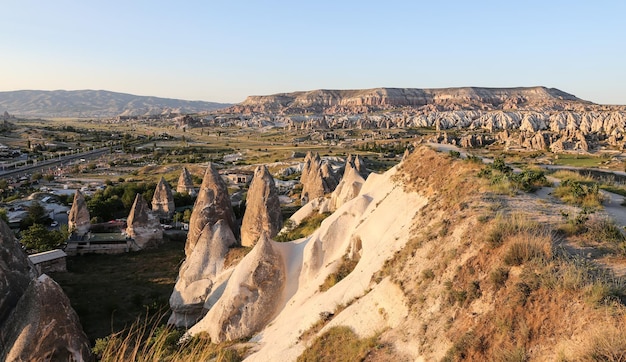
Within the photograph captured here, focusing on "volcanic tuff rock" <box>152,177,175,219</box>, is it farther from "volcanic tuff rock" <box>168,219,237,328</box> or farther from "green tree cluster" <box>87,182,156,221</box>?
"volcanic tuff rock" <box>168,219,237,328</box>

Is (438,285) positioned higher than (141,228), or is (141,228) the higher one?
(438,285)

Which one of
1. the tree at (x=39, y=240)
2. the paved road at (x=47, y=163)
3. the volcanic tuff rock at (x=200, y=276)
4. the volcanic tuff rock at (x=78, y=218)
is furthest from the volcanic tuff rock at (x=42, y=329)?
the paved road at (x=47, y=163)

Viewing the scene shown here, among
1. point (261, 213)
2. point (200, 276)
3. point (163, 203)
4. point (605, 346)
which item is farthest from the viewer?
point (163, 203)

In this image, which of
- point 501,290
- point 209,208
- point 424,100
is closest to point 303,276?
point 501,290

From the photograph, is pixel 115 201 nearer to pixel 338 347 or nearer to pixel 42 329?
pixel 42 329

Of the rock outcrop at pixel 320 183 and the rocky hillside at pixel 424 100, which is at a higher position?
Result: the rocky hillside at pixel 424 100

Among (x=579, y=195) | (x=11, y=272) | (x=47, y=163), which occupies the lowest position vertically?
(x=47, y=163)

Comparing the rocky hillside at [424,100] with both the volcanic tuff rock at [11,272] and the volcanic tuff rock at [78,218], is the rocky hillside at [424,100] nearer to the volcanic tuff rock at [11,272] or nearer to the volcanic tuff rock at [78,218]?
the volcanic tuff rock at [78,218]
